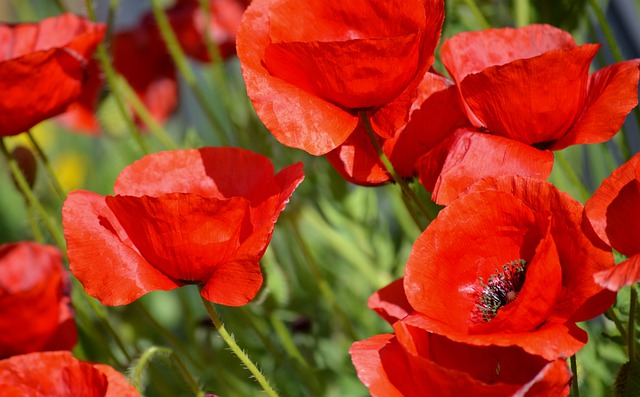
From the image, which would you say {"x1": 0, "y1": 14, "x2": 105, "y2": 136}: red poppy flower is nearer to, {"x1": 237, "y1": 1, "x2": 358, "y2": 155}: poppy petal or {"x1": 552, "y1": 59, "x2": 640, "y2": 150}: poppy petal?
{"x1": 237, "y1": 1, "x2": 358, "y2": 155}: poppy petal

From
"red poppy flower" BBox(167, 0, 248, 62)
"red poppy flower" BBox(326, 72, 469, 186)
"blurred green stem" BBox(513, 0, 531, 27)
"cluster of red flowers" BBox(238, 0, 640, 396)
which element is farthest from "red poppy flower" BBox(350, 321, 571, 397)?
"red poppy flower" BBox(167, 0, 248, 62)

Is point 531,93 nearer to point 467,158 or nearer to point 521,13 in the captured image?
point 467,158

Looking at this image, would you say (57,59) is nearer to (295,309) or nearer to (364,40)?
(364,40)

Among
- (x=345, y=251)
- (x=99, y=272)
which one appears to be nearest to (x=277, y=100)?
(x=99, y=272)

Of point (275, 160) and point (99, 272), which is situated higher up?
point (99, 272)

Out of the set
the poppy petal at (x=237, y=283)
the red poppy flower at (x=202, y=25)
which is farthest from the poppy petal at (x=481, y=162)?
the red poppy flower at (x=202, y=25)

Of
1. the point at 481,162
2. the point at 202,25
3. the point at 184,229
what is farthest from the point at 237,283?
the point at 202,25

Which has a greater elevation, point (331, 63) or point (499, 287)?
point (331, 63)
